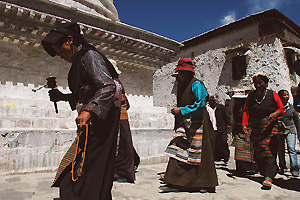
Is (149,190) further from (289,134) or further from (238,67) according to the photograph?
(238,67)

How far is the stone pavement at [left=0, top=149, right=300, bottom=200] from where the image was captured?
2781 mm

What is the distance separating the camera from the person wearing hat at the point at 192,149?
9.97ft

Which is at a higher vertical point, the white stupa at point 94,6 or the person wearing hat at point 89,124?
the white stupa at point 94,6

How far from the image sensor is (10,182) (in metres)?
3.29

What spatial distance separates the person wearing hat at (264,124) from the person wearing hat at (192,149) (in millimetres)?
1031

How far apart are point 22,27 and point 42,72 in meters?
1.11

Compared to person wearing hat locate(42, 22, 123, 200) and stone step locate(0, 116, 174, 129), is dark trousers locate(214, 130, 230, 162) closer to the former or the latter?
stone step locate(0, 116, 174, 129)

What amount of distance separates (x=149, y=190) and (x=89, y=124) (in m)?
1.90

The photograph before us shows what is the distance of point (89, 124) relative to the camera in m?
1.65

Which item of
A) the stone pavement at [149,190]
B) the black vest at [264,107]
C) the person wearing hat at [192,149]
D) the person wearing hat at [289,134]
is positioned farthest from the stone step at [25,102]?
the person wearing hat at [289,134]

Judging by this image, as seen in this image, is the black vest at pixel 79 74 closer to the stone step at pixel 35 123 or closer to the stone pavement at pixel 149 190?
the stone pavement at pixel 149 190

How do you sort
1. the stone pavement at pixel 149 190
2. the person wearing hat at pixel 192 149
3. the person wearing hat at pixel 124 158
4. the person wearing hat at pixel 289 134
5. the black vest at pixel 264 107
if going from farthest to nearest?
the person wearing hat at pixel 289 134, the black vest at pixel 264 107, the person wearing hat at pixel 124 158, the person wearing hat at pixel 192 149, the stone pavement at pixel 149 190

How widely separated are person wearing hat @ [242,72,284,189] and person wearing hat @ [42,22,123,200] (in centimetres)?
287

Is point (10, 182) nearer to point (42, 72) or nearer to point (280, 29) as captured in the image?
point (42, 72)
